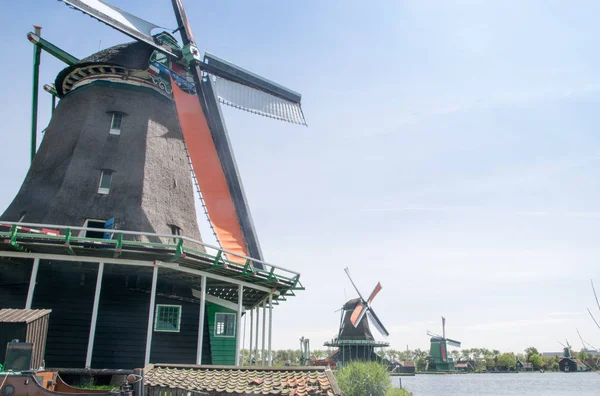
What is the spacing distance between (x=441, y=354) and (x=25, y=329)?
283 feet

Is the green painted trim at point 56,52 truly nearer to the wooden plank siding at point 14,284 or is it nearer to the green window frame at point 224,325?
the wooden plank siding at point 14,284

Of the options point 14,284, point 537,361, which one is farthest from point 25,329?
point 537,361

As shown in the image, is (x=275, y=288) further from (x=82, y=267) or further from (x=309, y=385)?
(x=309, y=385)

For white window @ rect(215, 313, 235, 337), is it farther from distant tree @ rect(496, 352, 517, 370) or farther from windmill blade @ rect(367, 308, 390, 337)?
distant tree @ rect(496, 352, 517, 370)

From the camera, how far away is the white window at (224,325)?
1777 centimetres

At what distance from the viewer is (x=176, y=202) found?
17.9m

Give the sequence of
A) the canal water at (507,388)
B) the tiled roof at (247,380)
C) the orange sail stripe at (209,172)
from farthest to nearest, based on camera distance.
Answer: the canal water at (507,388) < the orange sail stripe at (209,172) < the tiled roof at (247,380)

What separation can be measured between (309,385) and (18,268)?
41.6 ft

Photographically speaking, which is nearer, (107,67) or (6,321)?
(6,321)

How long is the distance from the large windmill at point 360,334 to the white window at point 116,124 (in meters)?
40.7

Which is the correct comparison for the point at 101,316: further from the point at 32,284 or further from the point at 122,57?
the point at 122,57

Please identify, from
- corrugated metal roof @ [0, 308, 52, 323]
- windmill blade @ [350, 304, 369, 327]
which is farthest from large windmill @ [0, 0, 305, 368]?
windmill blade @ [350, 304, 369, 327]

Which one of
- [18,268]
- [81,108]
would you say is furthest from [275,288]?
[81,108]

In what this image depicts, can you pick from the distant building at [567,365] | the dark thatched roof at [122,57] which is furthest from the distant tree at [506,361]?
the dark thatched roof at [122,57]
